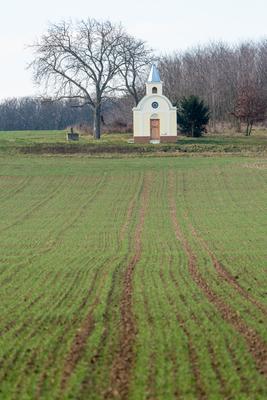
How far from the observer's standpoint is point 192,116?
210 feet

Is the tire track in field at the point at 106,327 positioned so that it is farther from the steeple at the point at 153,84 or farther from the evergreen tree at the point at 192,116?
the evergreen tree at the point at 192,116

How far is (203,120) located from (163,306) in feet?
169

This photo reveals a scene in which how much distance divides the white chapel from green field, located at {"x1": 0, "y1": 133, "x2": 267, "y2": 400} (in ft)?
75.6

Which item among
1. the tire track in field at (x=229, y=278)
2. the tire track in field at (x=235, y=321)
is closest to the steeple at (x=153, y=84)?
the tire track in field at (x=229, y=278)

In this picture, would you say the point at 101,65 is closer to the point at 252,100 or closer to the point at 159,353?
the point at 252,100

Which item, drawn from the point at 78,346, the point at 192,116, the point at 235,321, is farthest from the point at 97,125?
the point at 78,346

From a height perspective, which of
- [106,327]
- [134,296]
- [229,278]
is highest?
[106,327]

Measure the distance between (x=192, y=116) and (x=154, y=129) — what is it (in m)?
4.40

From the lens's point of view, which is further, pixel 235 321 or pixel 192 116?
pixel 192 116

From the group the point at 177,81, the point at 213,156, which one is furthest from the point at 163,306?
the point at 177,81

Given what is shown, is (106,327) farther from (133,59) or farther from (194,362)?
(133,59)

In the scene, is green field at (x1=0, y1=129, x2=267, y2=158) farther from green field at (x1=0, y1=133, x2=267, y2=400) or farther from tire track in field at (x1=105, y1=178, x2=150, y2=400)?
→ tire track in field at (x1=105, y1=178, x2=150, y2=400)

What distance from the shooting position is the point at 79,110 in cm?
15000

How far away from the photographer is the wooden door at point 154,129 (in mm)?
61500
